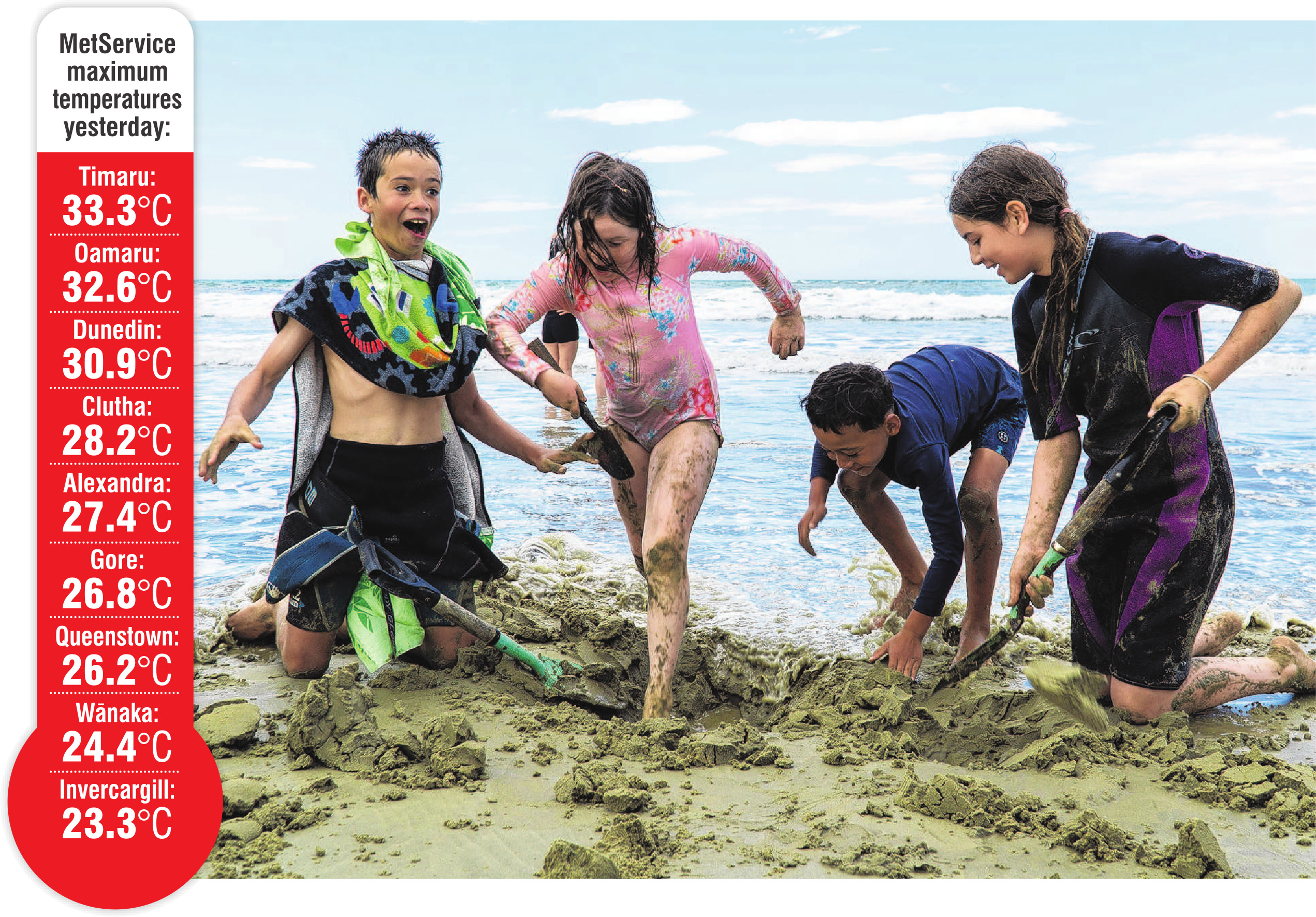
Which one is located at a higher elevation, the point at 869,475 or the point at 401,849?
the point at 869,475

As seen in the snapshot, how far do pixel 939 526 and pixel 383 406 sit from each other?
1.87 meters

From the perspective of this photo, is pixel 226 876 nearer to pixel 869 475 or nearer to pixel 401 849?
pixel 401 849

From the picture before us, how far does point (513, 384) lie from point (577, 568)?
7.06m

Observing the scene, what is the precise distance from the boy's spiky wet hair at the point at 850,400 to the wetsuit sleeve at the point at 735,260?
0.97ft

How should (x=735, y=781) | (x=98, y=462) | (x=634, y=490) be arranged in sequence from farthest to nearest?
(x=634, y=490) → (x=735, y=781) → (x=98, y=462)

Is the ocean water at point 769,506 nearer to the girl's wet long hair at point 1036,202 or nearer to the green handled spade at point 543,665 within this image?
the green handled spade at point 543,665

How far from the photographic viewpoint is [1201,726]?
2.96 meters

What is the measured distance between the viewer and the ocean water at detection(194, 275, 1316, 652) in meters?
4.21

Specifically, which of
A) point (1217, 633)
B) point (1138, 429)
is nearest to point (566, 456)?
point (1138, 429)

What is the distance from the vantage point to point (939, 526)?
10.5ft

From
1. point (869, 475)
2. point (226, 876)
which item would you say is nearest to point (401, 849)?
point (226, 876)

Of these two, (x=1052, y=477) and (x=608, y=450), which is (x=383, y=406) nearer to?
(x=608, y=450)

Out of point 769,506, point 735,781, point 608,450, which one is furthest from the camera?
point 769,506

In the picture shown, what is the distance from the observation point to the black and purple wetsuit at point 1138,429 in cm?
271
